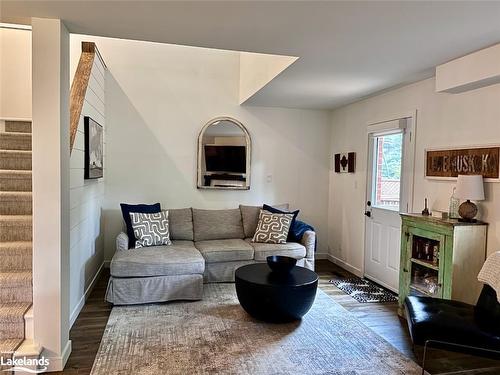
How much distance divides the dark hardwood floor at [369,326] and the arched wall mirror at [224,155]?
190 cm

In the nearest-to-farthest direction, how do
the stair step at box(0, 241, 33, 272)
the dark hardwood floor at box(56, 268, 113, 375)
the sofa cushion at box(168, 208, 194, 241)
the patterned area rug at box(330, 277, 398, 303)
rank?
1. the dark hardwood floor at box(56, 268, 113, 375)
2. the stair step at box(0, 241, 33, 272)
3. the patterned area rug at box(330, 277, 398, 303)
4. the sofa cushion at box(168, 208, 194, 241)

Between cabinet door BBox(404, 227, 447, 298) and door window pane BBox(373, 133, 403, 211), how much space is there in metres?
0.86

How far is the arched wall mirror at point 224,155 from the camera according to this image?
531 centimetres

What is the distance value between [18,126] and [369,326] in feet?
13.1

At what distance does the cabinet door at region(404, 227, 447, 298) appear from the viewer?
3074mm

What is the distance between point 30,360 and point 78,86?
230 centimetres

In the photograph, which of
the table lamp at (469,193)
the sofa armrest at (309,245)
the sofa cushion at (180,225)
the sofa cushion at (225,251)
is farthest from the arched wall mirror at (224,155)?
the table lamp at (469,193)

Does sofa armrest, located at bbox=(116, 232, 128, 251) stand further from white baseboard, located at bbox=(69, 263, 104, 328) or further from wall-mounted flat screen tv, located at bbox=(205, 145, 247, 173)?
wall-mounted flat screen tv, located at bbox=(205, 145, 247, 173)

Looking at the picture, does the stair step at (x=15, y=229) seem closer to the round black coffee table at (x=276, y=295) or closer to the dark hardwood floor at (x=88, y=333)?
the dark hardwood floor at (x=88, y=333)

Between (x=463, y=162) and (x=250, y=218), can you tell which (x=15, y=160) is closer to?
(x=250, y=218)

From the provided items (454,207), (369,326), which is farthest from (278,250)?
(454,207)

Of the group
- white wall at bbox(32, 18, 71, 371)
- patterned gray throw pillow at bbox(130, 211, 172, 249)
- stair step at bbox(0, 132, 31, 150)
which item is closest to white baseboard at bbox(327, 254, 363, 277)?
patterned gray throw pillow at bbox(130, 211, 172, 249)

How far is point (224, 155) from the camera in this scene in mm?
5383

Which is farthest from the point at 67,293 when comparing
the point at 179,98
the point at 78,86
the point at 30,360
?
the point at 179,98
